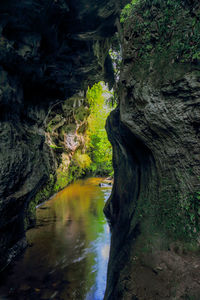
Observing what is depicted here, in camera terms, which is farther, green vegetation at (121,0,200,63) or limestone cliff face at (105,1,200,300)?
green vegetation at (121,0,200,63)

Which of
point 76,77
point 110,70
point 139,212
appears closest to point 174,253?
point 139,212

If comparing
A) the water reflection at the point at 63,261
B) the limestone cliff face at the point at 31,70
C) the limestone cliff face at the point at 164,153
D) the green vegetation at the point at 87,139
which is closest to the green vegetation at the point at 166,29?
the limestone cliff face at the point at 164,153

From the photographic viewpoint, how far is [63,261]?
5.53 meters

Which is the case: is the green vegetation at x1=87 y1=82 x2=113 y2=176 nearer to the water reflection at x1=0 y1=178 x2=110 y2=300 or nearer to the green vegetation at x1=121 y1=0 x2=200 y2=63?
the water reflection at x1=0 y1=178 x2=110 y2=300

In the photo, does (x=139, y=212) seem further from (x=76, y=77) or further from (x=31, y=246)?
(x=76, y=77)

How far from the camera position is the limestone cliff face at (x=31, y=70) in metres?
4.71

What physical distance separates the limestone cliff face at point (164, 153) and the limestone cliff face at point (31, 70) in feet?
9.13

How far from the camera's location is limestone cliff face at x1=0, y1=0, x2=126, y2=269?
15.5 ft

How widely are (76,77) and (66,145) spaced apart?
855 cm

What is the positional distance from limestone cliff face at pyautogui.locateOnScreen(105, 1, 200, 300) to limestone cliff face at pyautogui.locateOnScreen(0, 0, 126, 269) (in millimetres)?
2784

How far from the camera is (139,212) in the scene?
12.5ft

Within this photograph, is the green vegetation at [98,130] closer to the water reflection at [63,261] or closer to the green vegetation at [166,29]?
the water reflection at [63,261]

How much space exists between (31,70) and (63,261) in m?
6.43

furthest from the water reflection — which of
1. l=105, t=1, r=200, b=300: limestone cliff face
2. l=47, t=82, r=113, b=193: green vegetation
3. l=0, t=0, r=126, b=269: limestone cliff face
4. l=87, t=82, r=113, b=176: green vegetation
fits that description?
l=87, t=82, r=113, b=176: green vegetation
